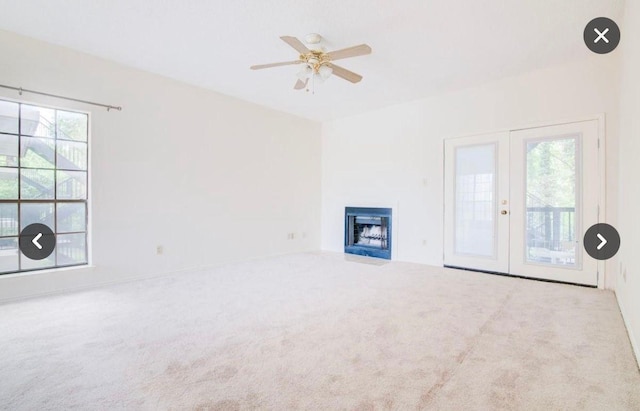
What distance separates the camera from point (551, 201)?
3812mm

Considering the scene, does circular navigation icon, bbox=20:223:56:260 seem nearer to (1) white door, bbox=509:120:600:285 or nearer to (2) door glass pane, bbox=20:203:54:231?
(2) door glass pane, bbox=20:203:54:231

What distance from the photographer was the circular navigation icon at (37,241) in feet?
10.7

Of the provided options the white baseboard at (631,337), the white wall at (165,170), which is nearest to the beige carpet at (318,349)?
the white baseboard at (631,337)

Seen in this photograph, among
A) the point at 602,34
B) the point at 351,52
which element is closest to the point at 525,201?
the point at 602,34

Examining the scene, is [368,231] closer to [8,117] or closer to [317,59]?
[317,59]

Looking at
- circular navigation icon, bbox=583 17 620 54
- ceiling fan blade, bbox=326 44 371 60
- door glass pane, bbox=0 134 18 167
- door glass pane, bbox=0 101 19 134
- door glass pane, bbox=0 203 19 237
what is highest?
circular navigation icon, bbox=583 17 620 54

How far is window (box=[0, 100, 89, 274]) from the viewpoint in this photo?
3154 millimetres

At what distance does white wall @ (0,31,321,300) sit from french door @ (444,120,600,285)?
2.92 metres

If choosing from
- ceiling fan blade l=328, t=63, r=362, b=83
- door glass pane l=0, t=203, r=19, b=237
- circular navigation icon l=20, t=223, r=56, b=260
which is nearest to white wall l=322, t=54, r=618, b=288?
ceiling fan blade l=328, t=63, r=362, b=83

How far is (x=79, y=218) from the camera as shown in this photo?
11.8ft

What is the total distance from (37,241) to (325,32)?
148 inches

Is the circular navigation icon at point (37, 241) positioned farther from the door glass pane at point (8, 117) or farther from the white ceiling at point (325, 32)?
the white ceiling at point (325, 32)

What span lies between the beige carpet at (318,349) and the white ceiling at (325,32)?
2.64m

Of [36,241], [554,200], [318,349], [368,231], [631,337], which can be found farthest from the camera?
[368,231]
